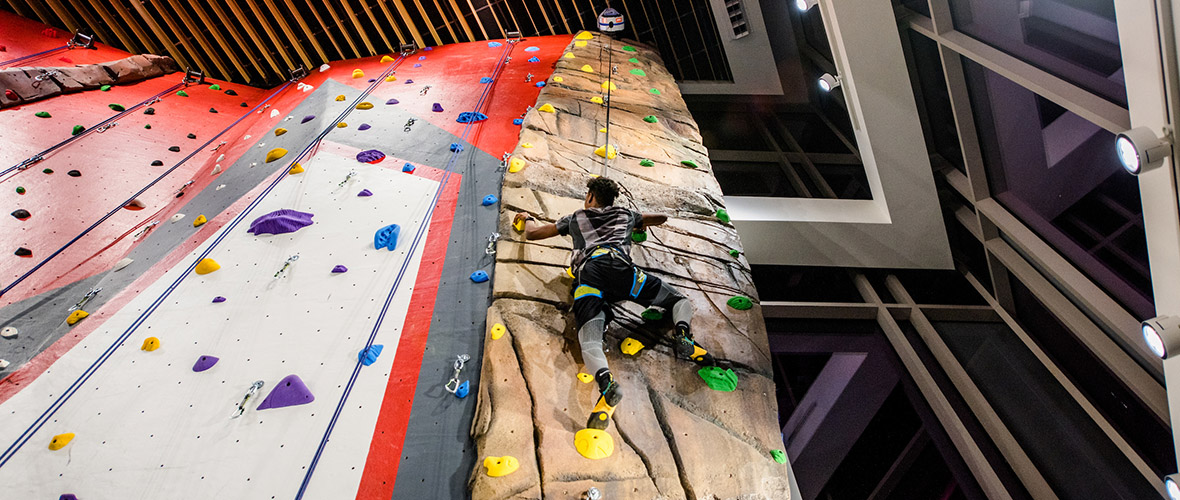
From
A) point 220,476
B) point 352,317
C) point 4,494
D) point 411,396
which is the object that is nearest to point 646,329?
point 411,396

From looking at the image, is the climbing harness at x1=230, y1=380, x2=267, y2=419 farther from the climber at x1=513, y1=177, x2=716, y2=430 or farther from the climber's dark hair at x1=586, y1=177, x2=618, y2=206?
the climber's dark hair at x1=586, y1=177, x2=618, y2=206

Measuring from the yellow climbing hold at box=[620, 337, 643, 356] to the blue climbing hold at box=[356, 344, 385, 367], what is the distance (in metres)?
1.03

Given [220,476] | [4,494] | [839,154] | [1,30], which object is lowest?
[839,154]

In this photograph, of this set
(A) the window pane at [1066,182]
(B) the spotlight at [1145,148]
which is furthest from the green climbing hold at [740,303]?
(A) the window pane at [1066,182]

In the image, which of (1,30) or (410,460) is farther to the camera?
(1,30)

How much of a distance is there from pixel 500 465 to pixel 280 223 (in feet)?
6.50

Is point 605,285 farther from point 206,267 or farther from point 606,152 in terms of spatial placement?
point 206,267

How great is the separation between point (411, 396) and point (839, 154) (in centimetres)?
389

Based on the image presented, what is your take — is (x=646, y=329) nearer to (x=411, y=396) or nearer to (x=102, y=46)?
(x=411, y=396)

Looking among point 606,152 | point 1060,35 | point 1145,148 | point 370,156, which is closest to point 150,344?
point 370,156

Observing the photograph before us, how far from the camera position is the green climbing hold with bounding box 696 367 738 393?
2256 millimetres

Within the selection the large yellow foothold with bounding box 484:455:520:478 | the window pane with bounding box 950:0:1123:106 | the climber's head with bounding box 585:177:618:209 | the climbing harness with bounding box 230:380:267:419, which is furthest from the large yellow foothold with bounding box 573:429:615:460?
the window pane with bounding box 950:0:1123:106

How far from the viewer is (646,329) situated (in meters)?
2.41

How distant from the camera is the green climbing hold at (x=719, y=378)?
226cm
